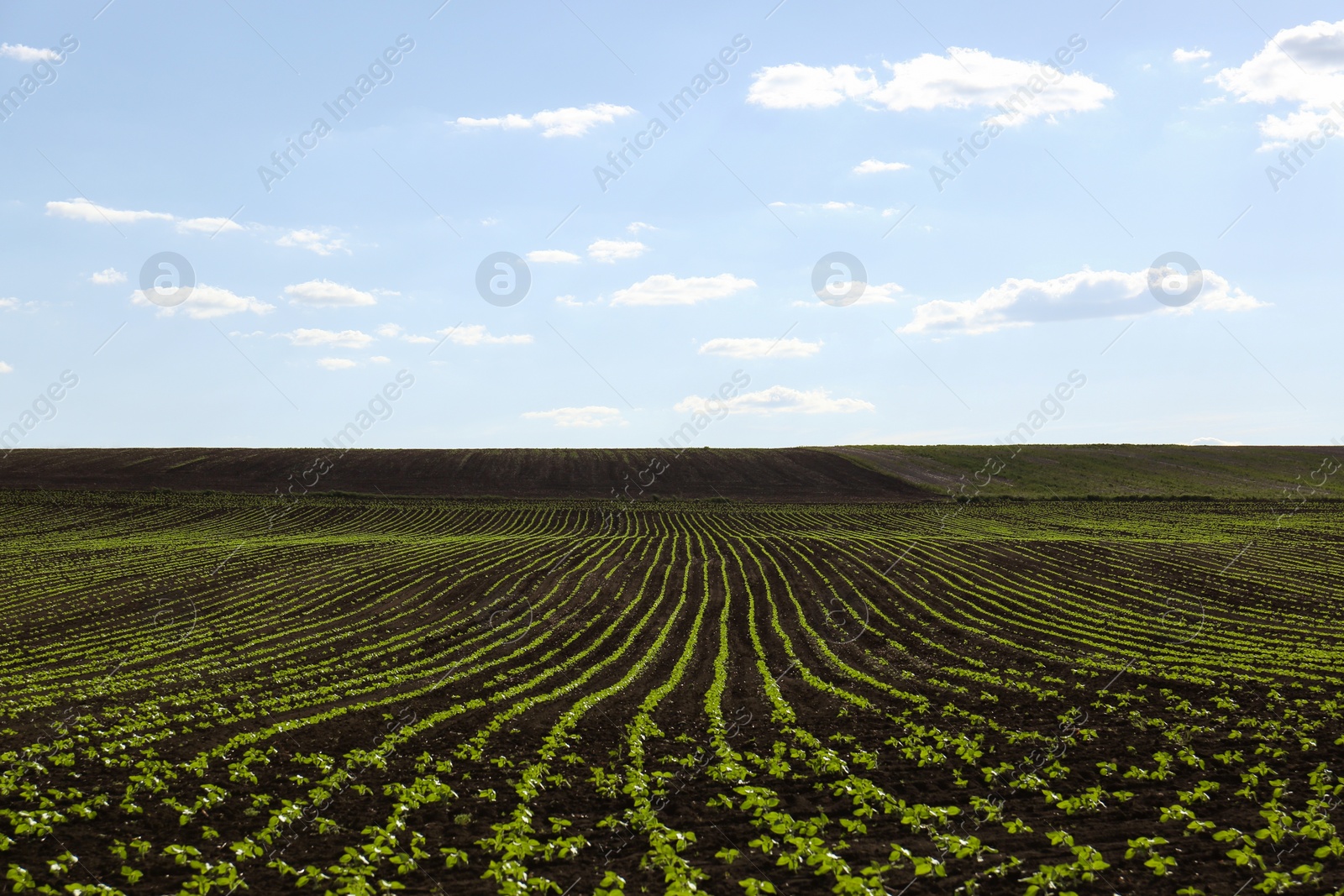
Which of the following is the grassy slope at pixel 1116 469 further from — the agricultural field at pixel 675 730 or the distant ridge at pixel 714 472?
the agricultural field at pixel 675 730

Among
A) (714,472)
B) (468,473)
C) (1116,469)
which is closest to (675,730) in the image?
(714,472)

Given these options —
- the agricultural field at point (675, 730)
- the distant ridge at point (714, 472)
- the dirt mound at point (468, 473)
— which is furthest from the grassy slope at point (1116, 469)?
the agricultural field at point (675, 730)

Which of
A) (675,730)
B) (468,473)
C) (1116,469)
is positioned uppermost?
(1116,469)

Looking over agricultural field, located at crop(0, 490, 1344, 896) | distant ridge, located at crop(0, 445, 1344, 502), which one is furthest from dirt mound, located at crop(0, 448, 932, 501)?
agricultural field, located at crop(0, 490, 1344, 896)

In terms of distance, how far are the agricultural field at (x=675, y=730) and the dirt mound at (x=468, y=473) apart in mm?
47066

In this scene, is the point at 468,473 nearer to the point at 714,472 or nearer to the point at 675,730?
the point at 714,472

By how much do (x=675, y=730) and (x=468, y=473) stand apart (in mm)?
80421

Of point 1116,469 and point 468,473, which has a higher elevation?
point 1116,469

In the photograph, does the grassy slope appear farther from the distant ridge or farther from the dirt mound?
the dirt mound

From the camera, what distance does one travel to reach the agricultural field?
32.6 ft

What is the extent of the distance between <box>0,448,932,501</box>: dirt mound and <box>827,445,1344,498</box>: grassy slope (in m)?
7.84

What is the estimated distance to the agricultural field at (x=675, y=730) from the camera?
9.92 metres

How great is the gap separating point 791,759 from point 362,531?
165 ft

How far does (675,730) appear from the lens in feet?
51.1
